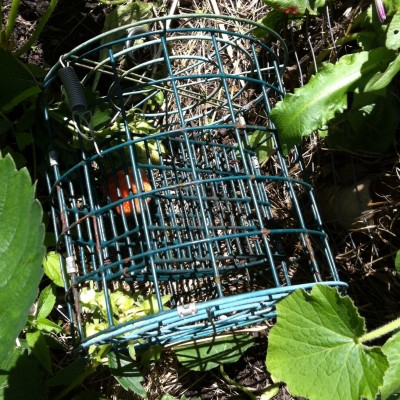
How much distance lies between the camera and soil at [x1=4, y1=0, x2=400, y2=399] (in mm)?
1649

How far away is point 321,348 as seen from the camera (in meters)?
1.25

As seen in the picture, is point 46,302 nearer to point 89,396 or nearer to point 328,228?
point 89,396

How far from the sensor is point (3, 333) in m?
0.92

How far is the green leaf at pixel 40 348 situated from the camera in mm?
1454

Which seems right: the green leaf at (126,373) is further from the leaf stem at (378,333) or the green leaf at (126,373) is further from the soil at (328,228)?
the leaf stem at (378,333)

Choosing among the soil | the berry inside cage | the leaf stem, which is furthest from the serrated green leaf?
the soil

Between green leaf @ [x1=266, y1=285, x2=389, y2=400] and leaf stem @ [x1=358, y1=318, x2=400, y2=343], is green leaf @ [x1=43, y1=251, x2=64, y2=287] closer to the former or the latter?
green leaf @ [x1=266, y1=285, x2=389, y2=400]

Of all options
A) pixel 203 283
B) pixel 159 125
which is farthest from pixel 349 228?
pixel 159 125

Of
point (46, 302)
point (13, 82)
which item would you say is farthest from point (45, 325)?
point (13, 82)

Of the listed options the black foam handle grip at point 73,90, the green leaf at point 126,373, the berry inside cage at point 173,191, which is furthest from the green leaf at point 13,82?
the green leaf at point 126,373

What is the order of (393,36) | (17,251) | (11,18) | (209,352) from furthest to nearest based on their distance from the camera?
(209,352) → (11,18) → (393,36) → (17,251)

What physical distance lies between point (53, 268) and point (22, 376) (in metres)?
0.25

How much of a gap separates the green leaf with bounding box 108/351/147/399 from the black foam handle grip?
1.79 feet

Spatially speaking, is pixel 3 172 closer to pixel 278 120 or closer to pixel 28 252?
pixel 28 252
